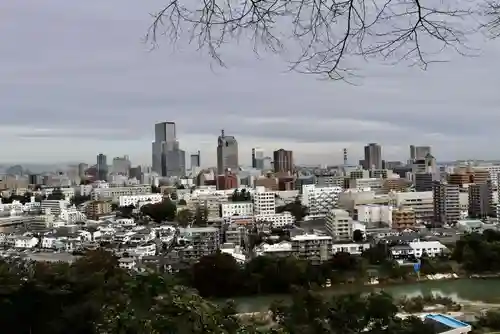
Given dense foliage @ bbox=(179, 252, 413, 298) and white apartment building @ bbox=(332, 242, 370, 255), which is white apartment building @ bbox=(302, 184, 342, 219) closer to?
white apartment building @ bbox=(332, 242, 370, 255)

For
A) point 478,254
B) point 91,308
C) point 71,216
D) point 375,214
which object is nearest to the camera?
point 91,308

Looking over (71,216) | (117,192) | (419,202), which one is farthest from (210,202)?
(117,192)

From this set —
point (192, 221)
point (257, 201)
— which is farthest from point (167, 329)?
point (257, 201)

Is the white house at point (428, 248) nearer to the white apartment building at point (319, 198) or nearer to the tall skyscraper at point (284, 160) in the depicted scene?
the white apartment building at point (319, 198)

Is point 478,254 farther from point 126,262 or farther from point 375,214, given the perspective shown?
point 375,214

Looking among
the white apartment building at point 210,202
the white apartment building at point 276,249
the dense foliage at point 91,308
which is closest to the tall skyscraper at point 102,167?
the white apartment building at point 210,202

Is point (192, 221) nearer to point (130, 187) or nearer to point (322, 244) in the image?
point (322, 244)

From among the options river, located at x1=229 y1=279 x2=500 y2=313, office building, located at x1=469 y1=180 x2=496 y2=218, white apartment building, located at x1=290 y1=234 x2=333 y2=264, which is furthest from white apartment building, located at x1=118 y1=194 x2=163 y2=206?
river, located at x1=229 y1=279 x2=500 y2=313
